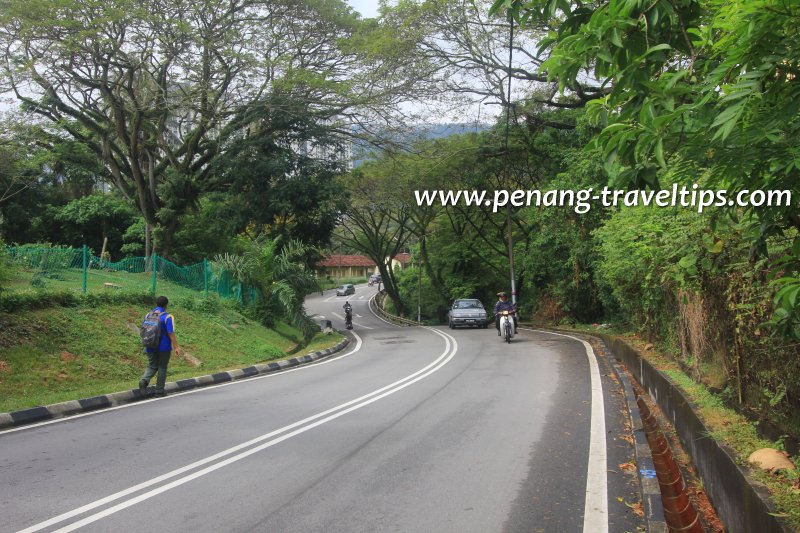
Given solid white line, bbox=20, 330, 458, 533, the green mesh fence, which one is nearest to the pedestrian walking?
solid white line, bbox=20, 330, 458, 533

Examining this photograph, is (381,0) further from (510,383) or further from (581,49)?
(581,49)

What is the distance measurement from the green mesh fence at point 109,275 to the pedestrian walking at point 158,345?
3.60 meters

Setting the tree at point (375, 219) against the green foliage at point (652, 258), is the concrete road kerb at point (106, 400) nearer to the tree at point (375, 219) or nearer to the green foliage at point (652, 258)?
the green foliage at point (652, 258)

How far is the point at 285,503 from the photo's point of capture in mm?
5090

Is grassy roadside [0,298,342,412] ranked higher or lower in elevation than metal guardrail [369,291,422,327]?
higher

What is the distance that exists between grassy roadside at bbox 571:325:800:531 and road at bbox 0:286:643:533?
897 mm

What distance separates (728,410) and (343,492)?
401 centimetres

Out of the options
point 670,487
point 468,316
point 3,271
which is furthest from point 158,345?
point 468,316

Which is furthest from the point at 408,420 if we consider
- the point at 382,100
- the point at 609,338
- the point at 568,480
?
the point at 382,100

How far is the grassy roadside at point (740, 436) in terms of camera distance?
3748mm

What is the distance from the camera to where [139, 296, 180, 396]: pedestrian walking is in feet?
34.8

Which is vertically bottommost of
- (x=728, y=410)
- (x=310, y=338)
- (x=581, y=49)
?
(x=310, y=338)

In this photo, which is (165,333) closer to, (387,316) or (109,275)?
(109,275)

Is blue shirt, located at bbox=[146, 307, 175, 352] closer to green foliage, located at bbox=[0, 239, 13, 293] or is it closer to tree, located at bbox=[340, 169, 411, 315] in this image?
green foliage, located at bbox=[0, 239, 13, 293]
